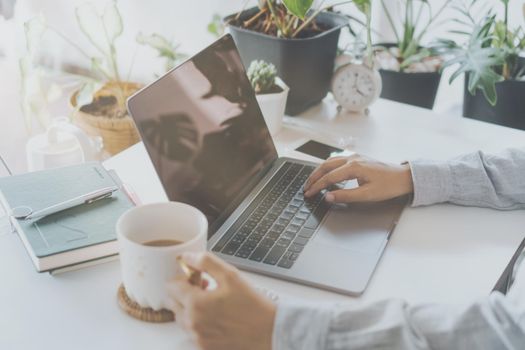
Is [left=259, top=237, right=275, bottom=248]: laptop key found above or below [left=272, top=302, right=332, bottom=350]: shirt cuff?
below

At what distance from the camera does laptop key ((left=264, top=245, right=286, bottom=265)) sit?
0.85 m

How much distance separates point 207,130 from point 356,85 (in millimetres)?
510

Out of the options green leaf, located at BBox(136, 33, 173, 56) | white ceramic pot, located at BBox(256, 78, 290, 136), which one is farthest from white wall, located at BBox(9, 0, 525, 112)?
white ceramic pot, located at BBox(256, 78, 290, 136)

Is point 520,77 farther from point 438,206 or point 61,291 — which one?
point 61,291

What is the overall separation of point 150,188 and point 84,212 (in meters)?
0.18

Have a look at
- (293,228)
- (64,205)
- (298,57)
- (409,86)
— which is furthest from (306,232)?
(409,86)

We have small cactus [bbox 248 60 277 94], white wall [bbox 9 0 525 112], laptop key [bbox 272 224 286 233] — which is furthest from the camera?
white wall [bbox 9 0 525 112]

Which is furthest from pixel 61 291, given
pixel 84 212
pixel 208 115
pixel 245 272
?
pixel 208 115

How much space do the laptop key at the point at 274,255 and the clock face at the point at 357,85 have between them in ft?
1.91

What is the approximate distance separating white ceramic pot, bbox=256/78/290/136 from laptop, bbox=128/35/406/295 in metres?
0.13

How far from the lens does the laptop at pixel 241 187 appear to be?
2.77 ft

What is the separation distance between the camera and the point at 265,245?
0.88 meters

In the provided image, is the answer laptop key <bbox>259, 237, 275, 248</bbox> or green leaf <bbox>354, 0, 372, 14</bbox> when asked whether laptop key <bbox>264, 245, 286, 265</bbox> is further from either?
Answer: green leaf <bbox>354, 0, 372, 14</bbox>

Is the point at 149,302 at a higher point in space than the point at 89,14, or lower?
lower
